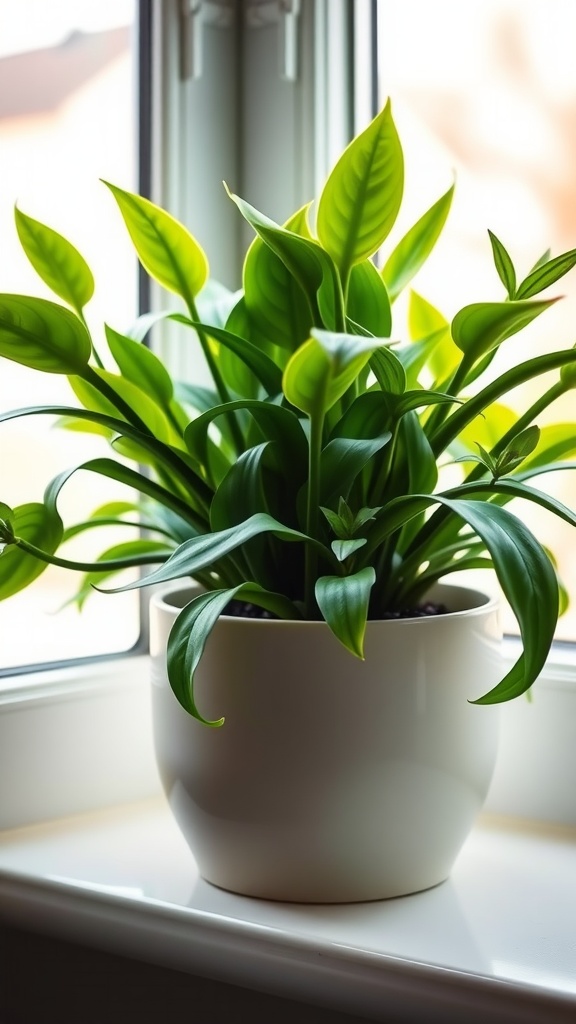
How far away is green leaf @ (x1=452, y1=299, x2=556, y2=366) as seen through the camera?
632 mm

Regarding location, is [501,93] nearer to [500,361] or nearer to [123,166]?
[500,361]

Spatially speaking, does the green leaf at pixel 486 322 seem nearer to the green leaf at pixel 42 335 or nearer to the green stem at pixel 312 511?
the green stem at pixel 312 511

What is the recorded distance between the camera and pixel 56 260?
78 centimetres

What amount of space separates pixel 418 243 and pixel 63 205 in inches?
15.4

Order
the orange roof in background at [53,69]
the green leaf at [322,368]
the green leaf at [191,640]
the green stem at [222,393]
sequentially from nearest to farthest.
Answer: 1. the green leaf at [322,368]
2. the green leaf at [191,640]
3. the green stem at [222,393]
4. the orange roof in background at [53,69]

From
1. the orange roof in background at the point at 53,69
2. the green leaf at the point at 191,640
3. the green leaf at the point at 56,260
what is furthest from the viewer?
the orange roof in background at the point at 53,69

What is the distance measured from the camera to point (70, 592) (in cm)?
107

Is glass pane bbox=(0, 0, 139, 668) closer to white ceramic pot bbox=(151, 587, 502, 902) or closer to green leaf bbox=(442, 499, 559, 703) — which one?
white ceramic pot bbox=(151, 587, 502, 902)

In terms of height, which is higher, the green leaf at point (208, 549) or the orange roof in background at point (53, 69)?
the orange roof in background at point (53, 69)

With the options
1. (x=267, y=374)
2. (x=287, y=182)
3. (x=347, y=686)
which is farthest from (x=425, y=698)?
(x=287, y=182)

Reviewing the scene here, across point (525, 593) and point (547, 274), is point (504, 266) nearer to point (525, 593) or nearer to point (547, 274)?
point (547, 274)

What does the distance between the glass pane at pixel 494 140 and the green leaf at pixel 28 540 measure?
0.46m

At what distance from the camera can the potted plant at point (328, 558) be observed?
26.2 inches

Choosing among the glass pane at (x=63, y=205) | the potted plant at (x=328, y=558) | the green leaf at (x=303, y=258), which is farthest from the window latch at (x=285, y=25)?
the green leaf at (x=303, y=258)
